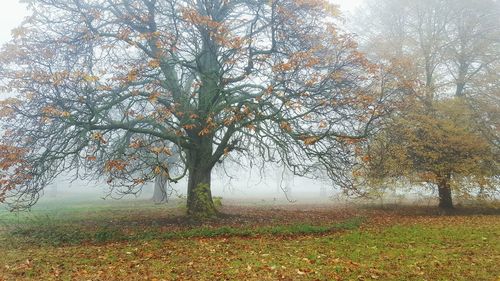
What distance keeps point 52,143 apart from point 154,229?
192 inches

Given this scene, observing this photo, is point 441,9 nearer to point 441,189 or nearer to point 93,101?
point 441,189

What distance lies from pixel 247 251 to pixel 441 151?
14.6m

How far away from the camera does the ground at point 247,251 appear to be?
8789mm

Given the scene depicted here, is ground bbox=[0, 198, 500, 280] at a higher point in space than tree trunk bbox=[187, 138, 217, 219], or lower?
lower

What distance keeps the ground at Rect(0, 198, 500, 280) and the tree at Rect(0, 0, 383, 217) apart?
77.5 inches

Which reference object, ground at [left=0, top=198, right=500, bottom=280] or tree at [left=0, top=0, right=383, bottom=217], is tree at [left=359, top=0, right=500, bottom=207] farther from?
ground at [left=0, top=198, right=500, bottom=280]

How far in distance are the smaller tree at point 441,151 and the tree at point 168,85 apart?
6.66 metres

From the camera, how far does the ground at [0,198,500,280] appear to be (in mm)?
8789

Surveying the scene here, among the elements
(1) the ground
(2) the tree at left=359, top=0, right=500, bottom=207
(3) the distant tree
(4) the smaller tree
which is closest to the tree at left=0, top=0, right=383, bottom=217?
(1) the ground

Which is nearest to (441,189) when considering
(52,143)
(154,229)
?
(154,229)

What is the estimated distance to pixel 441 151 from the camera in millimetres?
21547

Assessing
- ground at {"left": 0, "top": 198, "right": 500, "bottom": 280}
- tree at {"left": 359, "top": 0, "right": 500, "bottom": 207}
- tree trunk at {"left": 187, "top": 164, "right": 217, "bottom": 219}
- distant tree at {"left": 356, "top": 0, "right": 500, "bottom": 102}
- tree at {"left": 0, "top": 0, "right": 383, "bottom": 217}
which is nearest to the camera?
ground at {"left": 0, "top": 198, "right": 500, "bottom": 280}

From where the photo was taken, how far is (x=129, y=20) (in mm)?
15719

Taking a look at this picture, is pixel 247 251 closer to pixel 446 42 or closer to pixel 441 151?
pixel 441 151
